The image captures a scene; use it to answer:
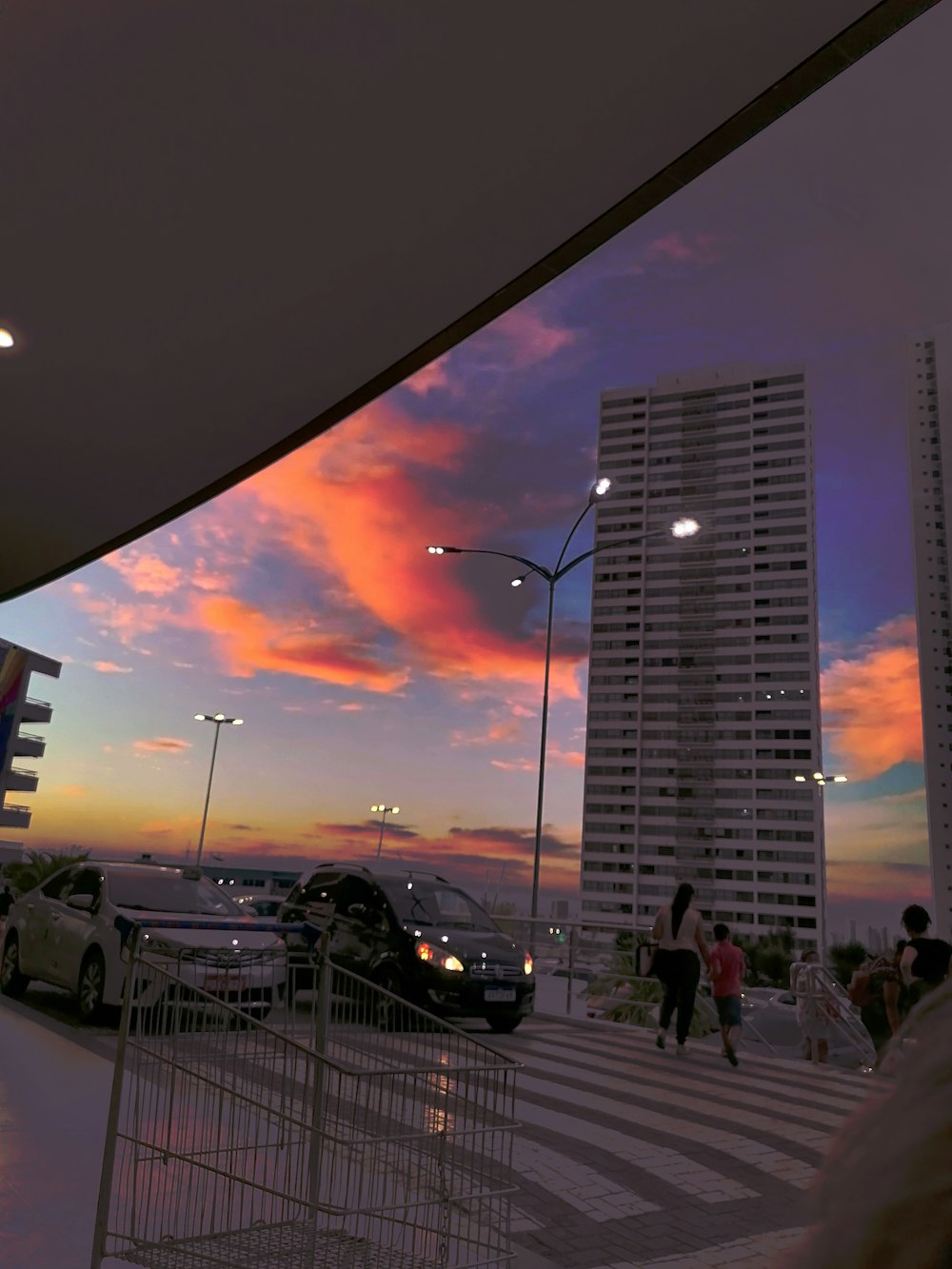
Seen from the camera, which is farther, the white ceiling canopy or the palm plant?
the palm plant

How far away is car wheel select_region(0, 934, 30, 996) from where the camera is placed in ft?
33.0

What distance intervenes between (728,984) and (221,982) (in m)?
7.66

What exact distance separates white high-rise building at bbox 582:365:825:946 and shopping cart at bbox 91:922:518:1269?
325 ft

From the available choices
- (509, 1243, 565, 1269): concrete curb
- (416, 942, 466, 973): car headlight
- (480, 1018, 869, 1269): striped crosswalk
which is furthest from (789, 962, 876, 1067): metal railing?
(509, 1243, 565, 1269): concrete curb

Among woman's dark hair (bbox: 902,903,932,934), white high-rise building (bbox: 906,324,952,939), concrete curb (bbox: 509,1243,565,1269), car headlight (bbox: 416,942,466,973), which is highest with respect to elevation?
white high-rise building (bbox: 906,324,952,939)

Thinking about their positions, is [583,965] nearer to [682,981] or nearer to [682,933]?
[682,981]

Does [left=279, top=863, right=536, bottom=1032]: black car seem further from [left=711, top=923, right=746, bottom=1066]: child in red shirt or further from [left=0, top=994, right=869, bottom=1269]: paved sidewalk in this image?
[left=711, top=923, right=746, bottom=1066]: child in red shirt

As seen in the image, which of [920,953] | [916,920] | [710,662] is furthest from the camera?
[710,662]

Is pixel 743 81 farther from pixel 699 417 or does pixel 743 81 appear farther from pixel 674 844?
pixel 674 844

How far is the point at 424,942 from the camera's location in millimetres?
9656

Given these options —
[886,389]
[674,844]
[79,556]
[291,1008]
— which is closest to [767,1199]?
[291,1008]

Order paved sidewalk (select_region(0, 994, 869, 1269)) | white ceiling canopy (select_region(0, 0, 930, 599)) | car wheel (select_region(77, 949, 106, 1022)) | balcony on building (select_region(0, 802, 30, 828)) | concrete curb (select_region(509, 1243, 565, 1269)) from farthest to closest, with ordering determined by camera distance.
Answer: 1. balcony on building (select_region(0, 802, 30, 828))
2. car wheel (select_region(77, 949, 106, 1022))
3. paved sidewalk (select_region(0, 994, 869, 1269))
4. concrete curb (select_region(509, 1243, 565, 1269))
5. white ceiling canopy (select_region(0, 0, 930, 599))

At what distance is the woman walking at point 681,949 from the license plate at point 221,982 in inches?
264

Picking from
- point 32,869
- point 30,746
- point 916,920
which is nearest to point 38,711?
point 30,746
